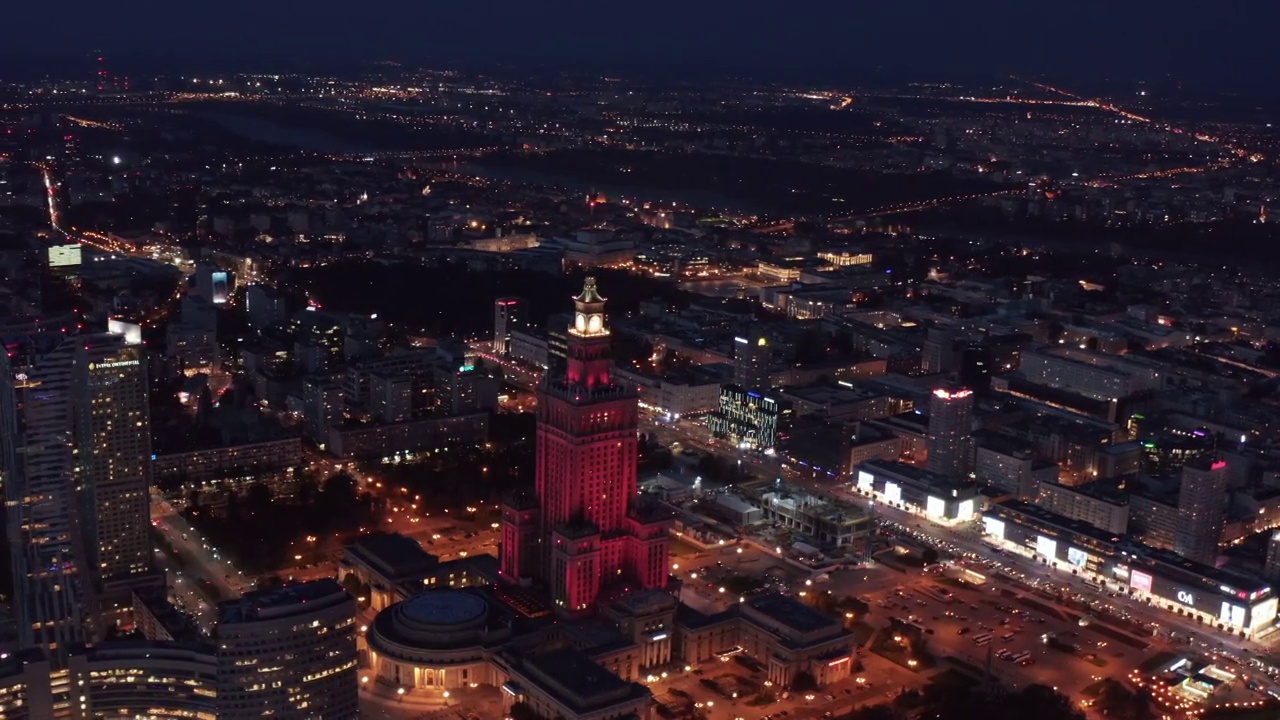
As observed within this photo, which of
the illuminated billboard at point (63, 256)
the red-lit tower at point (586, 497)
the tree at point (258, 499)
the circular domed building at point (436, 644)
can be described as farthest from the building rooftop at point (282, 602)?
the illuminated billboard at point (63, 256)

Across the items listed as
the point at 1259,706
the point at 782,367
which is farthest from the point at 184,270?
the point at 1259,706

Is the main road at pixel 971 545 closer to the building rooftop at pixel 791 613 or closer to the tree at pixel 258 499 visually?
the building rooftop at pixel 791 613

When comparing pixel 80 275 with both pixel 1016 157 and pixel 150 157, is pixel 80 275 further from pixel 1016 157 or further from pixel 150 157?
pixel 1016 157

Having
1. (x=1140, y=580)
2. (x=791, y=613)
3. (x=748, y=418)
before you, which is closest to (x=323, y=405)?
(x=748, y=418)

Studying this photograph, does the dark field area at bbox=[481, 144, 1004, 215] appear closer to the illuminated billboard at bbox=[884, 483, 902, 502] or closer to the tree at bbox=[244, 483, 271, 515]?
the illuminated billboard at bbox=[884, 483, 902, 502]

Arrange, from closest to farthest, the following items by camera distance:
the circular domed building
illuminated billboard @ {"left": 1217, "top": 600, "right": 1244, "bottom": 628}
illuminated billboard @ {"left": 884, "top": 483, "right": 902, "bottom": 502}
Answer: the circular domed building → illuminated billboard @ {"left": 1217, "top": 600, "right": 1244, "bottom": 628} → illuminated billboard @ {"left": 884, "top": 483, "right": 902, "bottom": 502}

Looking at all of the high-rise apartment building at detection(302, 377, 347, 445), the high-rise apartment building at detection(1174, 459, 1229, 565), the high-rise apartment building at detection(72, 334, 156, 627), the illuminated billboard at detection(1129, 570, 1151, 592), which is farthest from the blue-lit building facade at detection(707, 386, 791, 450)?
the high-rise apartment building at detection(72, 334, 156, 627)
